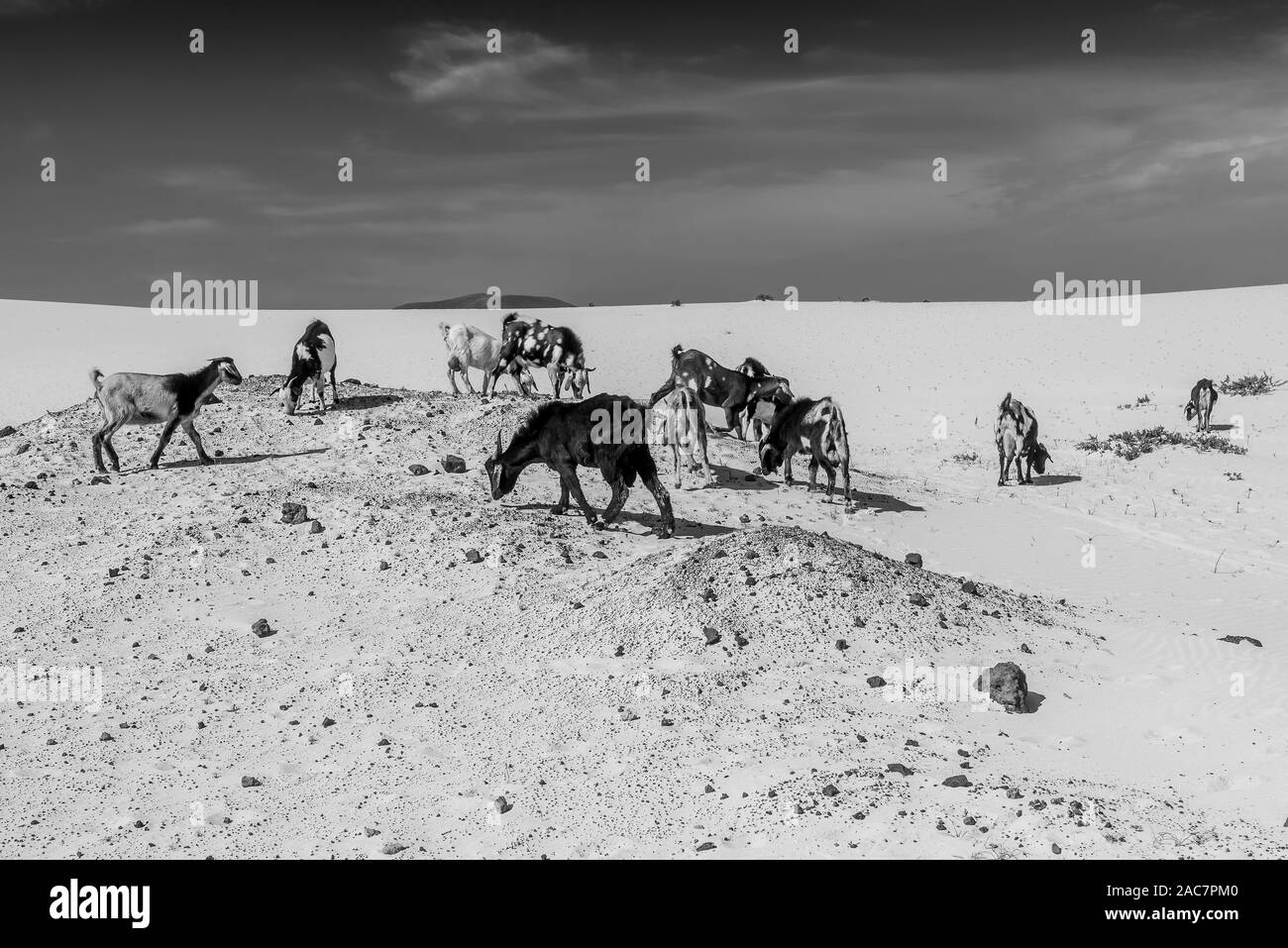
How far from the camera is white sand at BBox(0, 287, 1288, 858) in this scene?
7.75 meters

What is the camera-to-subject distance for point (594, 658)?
417 inches

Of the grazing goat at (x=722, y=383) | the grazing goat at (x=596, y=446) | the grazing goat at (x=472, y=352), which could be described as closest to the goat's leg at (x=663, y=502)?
the grazing goat at (x=596, y=446)

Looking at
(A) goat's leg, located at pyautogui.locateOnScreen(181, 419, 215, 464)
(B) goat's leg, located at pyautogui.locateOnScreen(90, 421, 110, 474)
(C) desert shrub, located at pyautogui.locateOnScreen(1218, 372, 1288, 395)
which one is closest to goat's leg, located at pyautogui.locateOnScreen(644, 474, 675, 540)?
(A) goat's leg, located at pyautogui.locateOnScreen(181, 419, 215, 464)

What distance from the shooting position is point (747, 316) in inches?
2005

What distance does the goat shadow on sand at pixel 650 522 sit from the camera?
14602 mm

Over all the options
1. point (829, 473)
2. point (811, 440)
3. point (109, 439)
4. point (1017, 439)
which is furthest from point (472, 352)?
point (1017, 439)

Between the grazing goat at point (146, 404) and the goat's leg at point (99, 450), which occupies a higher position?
the grazing goat at point (146, 404)

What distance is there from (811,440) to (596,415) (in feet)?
14.9

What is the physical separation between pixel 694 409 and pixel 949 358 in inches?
957

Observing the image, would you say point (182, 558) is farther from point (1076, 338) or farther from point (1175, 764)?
point (1076, 338)

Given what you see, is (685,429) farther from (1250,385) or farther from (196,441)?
(1250,385)

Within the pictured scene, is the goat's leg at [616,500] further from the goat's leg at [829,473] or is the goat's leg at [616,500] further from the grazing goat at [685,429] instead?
the goat's leg at [829,473]

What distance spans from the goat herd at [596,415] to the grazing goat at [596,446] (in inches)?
0.6

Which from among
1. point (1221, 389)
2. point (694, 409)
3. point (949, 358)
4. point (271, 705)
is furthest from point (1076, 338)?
point (271, 705)
